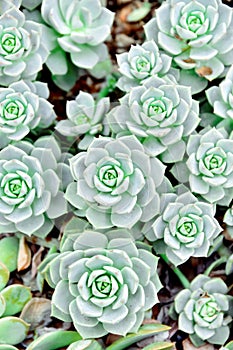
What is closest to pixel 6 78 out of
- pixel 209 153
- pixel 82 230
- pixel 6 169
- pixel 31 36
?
pixel 31 36

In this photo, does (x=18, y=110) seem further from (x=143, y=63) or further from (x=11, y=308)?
(x=11, y=308)

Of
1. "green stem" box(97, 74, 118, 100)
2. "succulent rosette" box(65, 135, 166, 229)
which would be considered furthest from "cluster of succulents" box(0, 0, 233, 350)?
"green stem" box(97, 74, 118, 100)

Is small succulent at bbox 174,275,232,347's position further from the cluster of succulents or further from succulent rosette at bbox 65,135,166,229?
succulent rosette at bbox 65,135,166,229

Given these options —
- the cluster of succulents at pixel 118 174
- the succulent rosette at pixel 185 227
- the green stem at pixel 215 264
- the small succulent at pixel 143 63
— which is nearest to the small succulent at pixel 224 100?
the cluster of succulents at pixel 118 174

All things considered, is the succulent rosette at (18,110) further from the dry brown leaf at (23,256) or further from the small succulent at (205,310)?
the small succulent at (205,310)

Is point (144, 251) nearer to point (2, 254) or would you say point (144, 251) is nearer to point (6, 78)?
point (2, 254)

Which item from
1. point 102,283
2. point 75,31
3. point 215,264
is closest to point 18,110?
point 75,31
